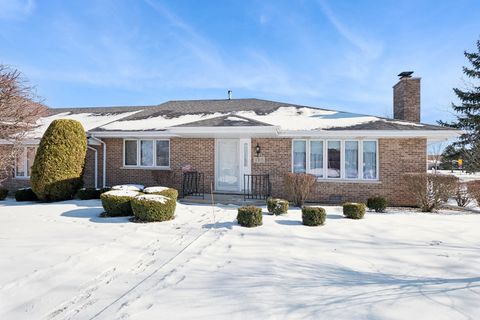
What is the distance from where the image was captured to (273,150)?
12328 millimetres

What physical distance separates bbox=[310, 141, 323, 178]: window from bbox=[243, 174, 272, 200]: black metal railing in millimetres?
1841

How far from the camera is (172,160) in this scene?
13109mm

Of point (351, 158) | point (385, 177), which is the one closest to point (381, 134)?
point (351, 158)

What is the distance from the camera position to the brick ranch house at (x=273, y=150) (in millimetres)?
11398

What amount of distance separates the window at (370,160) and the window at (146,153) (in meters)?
8.07

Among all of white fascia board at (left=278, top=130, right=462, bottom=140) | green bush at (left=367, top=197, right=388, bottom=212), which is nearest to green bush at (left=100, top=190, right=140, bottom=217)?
white fascia board at (left=278, top=130, right=462, bottom=140)

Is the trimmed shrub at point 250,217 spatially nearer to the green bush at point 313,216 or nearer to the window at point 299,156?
the green bush at point 313,216

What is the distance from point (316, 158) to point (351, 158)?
1327 mm

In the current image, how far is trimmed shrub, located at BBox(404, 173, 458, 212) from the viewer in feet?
32.6

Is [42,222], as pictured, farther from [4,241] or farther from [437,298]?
[437,298]

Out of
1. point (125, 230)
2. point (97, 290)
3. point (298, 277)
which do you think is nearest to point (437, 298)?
point (298, 277)

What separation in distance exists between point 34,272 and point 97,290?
4.07ft

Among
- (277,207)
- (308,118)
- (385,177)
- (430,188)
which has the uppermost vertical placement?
(308,118)

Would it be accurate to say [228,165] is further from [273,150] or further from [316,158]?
[316,158]
